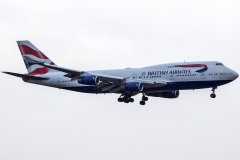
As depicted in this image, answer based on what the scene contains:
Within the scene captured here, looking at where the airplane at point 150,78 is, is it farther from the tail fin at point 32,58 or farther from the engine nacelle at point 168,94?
the tail fin at point 32,58

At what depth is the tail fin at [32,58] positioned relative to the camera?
98688 millimetres

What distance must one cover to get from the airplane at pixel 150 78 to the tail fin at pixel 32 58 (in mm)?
2760

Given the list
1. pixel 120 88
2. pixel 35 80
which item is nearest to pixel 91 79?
pixel 120 88

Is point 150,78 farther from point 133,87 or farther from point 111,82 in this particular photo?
point 111,82

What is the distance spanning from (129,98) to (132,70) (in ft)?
11.1

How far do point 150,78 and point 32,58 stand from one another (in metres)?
17.8

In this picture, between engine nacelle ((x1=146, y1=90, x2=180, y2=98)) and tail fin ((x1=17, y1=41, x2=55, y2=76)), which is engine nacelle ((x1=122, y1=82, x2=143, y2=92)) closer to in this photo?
engine nacelle ((x1=146, y1=90, x2=180, y2=98))

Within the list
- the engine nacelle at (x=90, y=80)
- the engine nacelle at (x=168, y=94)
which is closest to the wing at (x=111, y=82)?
the engine nacelle at (x=90, y=80)

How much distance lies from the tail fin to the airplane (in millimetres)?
2760

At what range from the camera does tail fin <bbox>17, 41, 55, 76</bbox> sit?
324 feet

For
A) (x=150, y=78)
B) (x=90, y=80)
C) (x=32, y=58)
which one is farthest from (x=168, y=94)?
(x=32, y=58)

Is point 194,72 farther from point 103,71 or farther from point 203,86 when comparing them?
point 103,71

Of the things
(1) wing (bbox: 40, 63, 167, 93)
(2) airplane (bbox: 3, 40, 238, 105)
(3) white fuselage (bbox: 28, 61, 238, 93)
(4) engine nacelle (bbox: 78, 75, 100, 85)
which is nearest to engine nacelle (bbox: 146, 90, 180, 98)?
(2) airplane (bbox: 3, 40, 238, 105)

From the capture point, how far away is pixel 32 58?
328ft
